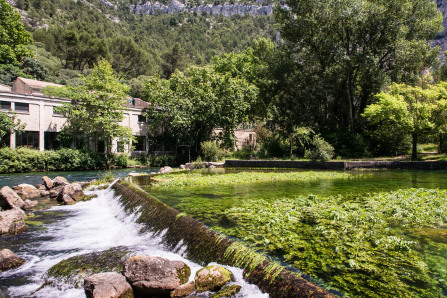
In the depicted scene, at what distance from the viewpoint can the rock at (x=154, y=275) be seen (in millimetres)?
4168

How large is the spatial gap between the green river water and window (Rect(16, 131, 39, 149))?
2722cm

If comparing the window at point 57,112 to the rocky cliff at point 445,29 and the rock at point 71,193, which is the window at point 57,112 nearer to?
the rock at point 71,193

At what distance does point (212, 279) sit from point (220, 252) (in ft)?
2.30

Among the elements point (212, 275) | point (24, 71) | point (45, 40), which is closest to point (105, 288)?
point (212, 275)

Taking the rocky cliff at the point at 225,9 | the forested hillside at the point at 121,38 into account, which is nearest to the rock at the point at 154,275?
the forested hillside at the point at 121,38

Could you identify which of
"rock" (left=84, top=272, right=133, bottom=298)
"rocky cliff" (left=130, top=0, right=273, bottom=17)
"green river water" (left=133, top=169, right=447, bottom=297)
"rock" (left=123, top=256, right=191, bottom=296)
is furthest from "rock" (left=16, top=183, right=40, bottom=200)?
"rocky cliff" (left=130, top=0, right=273, bottom=17)

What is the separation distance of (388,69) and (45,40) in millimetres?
69663

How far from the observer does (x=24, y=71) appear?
157ft

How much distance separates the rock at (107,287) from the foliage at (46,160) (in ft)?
85.4

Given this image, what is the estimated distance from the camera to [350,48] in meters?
30.5

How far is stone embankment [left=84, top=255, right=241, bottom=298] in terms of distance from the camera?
4023 millimetres

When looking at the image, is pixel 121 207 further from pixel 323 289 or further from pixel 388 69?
pixel 388 69

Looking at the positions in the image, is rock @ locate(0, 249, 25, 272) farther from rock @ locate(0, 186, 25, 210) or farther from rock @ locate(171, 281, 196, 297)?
rock @ locate(0, 186, 25, 210)

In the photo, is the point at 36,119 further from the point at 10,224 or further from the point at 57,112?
the point at 10,224
